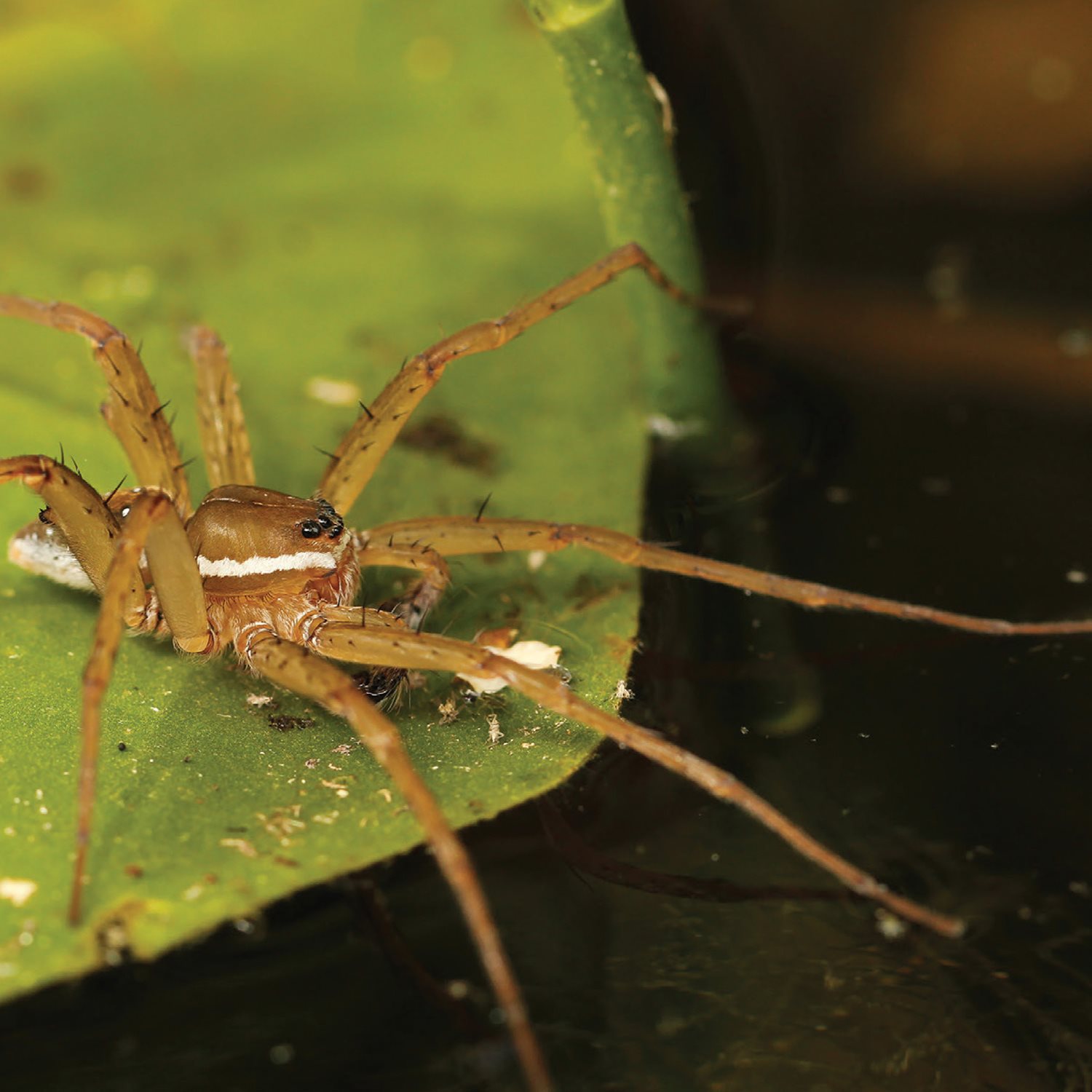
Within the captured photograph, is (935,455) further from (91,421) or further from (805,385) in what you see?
(91,421)

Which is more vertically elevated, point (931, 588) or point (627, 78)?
point (627, 78)

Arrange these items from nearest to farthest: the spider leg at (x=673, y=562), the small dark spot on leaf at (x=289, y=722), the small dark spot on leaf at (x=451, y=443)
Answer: the small dark spot on leaf at (x=289, y=722) < the spider leg at (x=673, y=562) < the small dark spot on leaf at (x=451, y=443)

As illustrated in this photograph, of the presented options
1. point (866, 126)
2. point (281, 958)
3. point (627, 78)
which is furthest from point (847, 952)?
point (866, 126)

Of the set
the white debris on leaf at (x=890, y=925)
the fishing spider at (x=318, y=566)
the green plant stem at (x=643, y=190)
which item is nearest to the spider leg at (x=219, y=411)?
the fishing spider at (x=318, y=566)

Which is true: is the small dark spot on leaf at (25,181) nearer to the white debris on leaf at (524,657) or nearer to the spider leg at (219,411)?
the spider leg at (219,411)

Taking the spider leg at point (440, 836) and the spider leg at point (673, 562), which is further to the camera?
the spider leg at point (673, 562)

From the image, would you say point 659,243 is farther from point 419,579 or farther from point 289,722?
point 289,722
